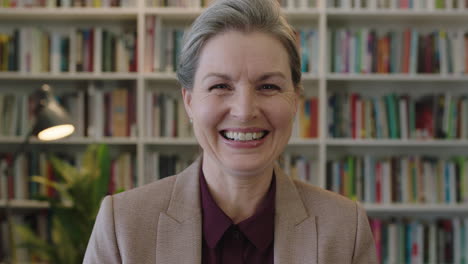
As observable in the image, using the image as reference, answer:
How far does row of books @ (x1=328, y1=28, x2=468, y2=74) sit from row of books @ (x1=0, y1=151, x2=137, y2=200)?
1.43m

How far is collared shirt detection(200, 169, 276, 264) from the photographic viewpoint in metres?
1.08

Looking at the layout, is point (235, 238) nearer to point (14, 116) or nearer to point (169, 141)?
point (169, 141)

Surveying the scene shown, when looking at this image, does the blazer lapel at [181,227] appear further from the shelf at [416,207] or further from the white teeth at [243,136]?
the shelf at [416,207]

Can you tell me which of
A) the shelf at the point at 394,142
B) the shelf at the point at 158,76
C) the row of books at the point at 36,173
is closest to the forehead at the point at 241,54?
the shelf at the point at 158,76

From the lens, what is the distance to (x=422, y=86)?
3.26 meters

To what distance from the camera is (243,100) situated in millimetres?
980

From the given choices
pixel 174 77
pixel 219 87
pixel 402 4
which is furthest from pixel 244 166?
pixel 402 4

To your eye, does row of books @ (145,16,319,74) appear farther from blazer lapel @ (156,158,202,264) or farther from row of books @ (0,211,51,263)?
blazer lapel @ (156,158,202,264)

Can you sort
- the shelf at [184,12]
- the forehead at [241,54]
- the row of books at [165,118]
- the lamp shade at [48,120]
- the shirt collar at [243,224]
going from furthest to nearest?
the row of books at [165,118] → the shelf at [184,12] → the lamp shade at [48,120] → the shirt collar at [243,224] → the forehead at [241,54]

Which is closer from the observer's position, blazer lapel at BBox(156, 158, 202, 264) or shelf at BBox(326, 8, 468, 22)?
blazer lapel at BBox(156, 158, 202, 264)

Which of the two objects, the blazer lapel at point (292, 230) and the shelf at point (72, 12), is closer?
the blazer lapel at point (292, 230)

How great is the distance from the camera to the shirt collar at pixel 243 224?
108cm

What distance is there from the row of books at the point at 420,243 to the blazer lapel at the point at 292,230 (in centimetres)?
212

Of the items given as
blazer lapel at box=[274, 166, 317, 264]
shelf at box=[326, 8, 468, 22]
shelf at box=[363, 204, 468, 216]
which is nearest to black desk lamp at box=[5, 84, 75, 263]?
blazer lapel at box=[274, 166, 317, 264]
